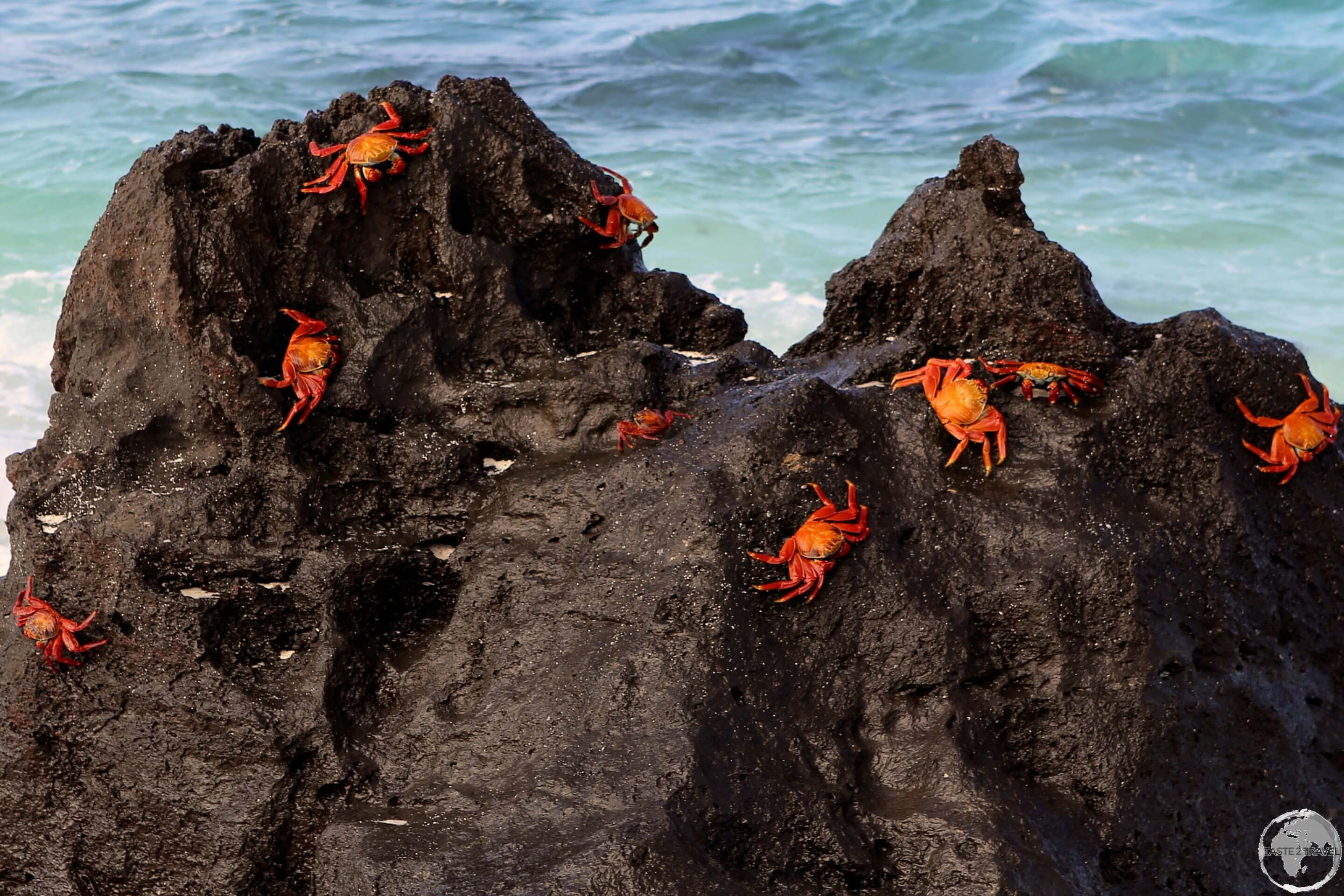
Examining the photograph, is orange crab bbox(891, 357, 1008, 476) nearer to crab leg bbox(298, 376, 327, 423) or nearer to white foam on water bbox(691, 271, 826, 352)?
crab leg bbox(298, 376, 327, 423)

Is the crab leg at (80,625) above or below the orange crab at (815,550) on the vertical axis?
below

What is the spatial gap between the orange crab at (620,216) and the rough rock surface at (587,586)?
0.98 feet

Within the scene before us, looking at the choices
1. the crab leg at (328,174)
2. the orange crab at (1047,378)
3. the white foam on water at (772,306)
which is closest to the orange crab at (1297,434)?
the orange crab at (1047,378)

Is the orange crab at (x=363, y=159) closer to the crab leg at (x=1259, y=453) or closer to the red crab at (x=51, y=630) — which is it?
the red crab at (x=51, y=630)

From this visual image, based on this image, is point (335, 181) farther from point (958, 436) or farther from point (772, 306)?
point (772, 306)

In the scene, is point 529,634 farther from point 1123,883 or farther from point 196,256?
point 1123,883

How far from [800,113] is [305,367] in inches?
465

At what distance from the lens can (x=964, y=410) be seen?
3.21 meters

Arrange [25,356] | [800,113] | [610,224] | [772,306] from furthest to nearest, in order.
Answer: [800,113]
[772,306]
[25,356]
[610,224]

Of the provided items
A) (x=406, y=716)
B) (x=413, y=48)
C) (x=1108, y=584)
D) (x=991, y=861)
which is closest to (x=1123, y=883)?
(x=991, y=861)

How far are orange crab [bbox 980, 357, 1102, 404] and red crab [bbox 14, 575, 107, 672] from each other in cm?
235

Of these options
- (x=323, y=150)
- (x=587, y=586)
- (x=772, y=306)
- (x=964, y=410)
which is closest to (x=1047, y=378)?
(x=964, y=410)

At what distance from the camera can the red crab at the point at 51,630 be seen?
3156 millimetres

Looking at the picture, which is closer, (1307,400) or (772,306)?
(1307,400)
